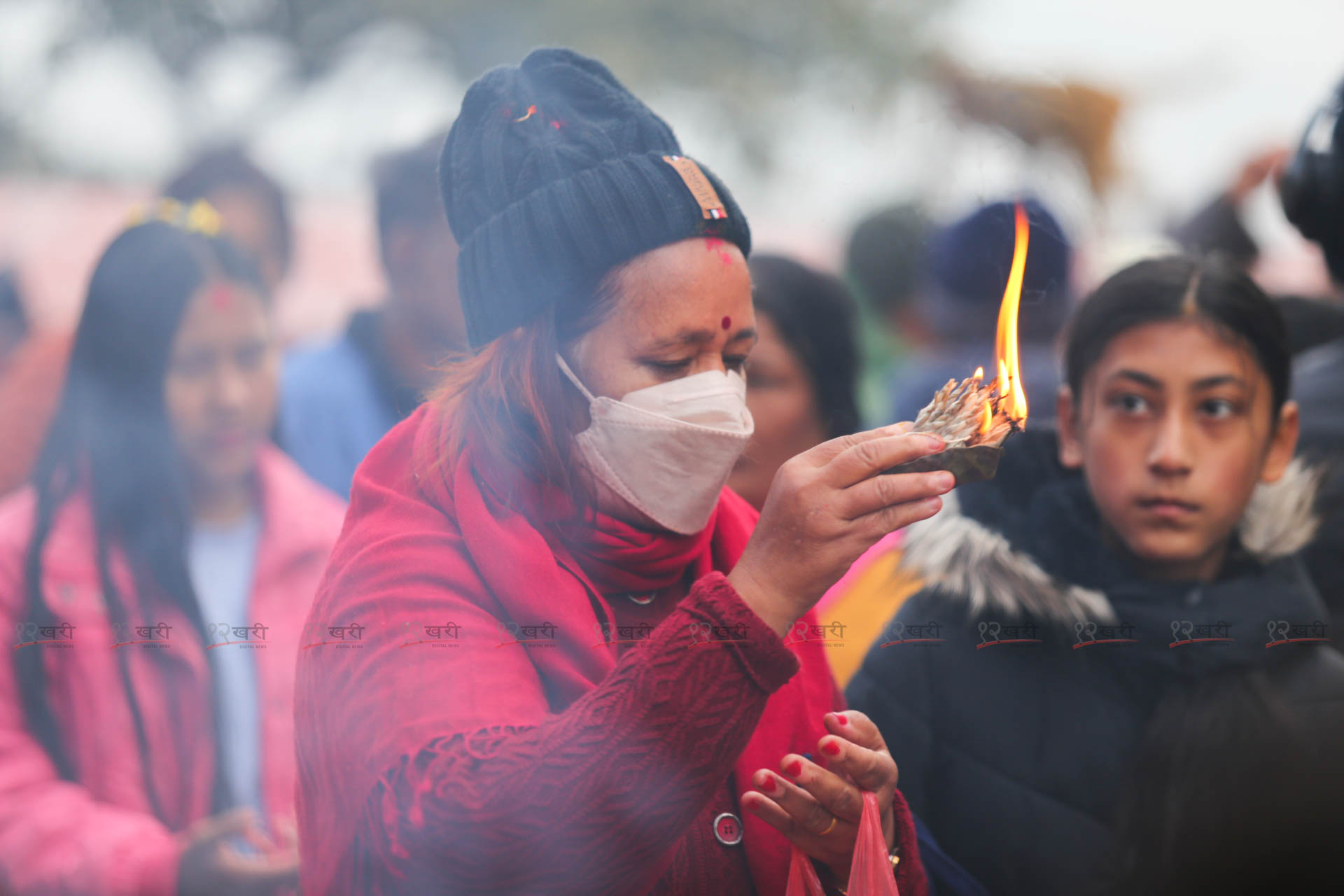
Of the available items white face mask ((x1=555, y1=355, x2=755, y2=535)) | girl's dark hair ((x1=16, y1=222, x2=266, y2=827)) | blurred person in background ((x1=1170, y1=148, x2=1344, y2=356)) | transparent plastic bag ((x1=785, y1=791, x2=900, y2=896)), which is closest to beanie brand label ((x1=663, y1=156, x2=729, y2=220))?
white face mask ((x1=555, y1=355, x2=755, y2=535))

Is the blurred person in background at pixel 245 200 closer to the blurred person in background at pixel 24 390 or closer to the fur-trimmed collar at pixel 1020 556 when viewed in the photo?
the blurred person in background at pixel 24 390

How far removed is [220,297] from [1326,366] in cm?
248

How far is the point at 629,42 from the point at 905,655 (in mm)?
1373

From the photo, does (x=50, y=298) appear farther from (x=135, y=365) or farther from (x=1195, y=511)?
(x=1195, y=511)

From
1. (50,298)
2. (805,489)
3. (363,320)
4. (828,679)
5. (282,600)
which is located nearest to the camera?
(805,489)

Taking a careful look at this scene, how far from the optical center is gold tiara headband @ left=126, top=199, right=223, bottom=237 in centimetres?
223

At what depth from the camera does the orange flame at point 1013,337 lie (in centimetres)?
141

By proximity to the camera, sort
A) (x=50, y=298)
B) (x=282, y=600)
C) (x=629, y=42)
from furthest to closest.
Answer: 1. (x=50, y=298)
2. (x=629, y=42)
3. (x=282, y=600)

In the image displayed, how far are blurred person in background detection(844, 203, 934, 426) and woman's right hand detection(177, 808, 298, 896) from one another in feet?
4.43

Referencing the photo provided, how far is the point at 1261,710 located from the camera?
6.20 ft

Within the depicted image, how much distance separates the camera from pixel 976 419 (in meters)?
1.34

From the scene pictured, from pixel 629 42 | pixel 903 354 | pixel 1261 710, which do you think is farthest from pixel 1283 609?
pixel 629 42

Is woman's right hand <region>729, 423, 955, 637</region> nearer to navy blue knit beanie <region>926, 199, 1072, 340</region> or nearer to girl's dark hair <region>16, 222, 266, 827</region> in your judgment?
navy blue knit beanie <region>926, 199, 1072, 340</region>

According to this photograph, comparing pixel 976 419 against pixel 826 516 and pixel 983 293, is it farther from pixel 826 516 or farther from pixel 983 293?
pixel 983 293
